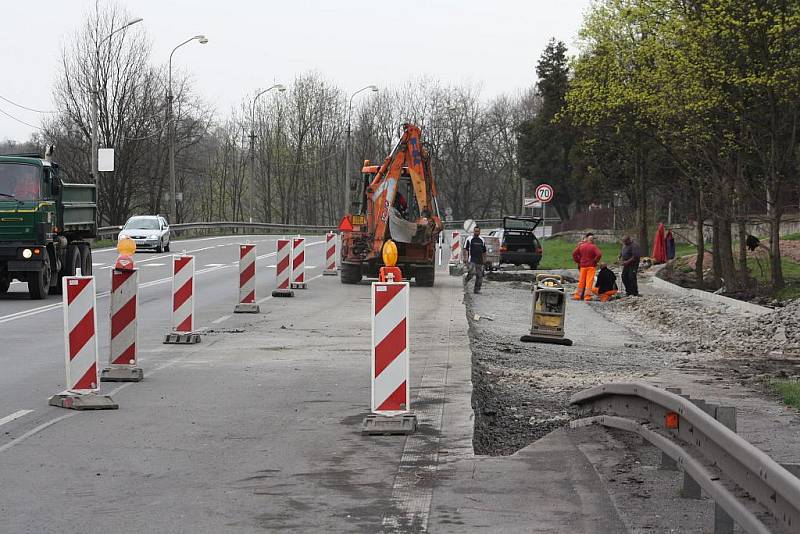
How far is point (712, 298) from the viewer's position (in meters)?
27.8

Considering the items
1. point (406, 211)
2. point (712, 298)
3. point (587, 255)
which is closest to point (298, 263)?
point (406, 211)

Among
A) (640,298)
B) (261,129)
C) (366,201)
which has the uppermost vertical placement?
(261,129)

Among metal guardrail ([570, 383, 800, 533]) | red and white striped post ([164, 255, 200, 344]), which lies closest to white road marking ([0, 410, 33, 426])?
metal guardrail ([570, 383, 800, 533])

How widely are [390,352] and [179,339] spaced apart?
7219mm

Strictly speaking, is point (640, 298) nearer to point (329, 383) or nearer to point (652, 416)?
point (329, 383)

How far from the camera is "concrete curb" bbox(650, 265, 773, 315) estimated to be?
23.9 meters

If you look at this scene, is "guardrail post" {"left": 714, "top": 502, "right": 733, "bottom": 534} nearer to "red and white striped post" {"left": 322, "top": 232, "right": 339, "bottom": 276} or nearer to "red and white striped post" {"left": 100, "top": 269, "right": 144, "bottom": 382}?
"red and white striped post" {"left": 100, "top": 269, "right": 144, "bottom": 382}

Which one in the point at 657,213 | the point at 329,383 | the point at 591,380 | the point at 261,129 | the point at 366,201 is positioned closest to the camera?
the point at 329,383

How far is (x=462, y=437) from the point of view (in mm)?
9000

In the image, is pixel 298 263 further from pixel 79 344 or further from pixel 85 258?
pixel 79 344

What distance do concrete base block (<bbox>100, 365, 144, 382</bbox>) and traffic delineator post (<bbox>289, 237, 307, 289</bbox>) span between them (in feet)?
54.5

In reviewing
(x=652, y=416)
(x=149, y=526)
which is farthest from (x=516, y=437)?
(x=149, y=526)

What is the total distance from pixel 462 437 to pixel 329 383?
352cm

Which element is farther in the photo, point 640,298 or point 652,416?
point 640,298
